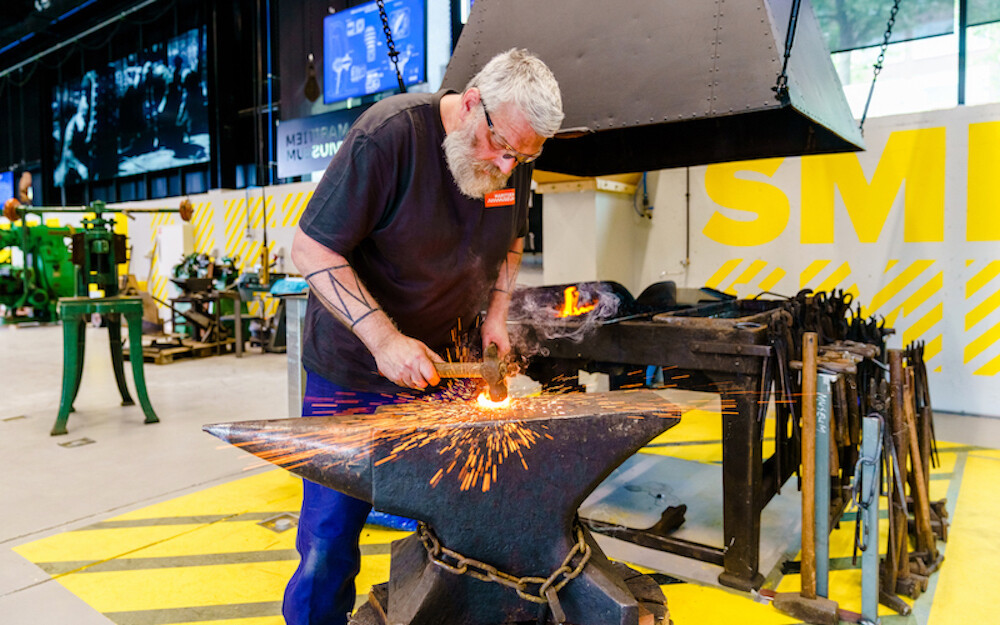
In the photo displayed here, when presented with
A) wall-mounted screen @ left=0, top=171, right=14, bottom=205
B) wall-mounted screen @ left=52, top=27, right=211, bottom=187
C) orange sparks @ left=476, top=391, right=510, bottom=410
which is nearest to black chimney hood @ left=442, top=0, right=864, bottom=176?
orange sparks @ left=476, top=391, right=510, bottom=410

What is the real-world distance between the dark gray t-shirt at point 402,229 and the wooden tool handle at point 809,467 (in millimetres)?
1334

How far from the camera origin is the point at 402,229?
1658mm

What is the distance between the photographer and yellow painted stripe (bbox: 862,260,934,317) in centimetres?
458

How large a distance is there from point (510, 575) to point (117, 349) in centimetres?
520

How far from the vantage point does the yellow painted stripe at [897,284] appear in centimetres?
458

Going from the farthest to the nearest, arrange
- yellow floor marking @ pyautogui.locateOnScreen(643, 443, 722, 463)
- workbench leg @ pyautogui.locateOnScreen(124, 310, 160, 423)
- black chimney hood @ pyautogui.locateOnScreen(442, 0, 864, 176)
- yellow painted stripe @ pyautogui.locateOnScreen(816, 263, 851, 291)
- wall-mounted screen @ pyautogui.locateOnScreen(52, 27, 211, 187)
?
wall-mounted screen @ pyautogui.locateOnScreen(52, 27, 211, 187) → workbench leg @ pyautogui.locateOnScreen(124, 310, 160, 423) → yellow painted stripe @ pyautogui.locateOnScreen(816, 263, 851, 291) → yellow floor marking @ pyautogui.locateOnScreen(643, 443, 722, 463) → black chimney hood @ pyautogui.locateOnScreen(442, 0, 864, 176)

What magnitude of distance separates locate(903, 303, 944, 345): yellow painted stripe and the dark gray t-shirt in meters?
3.93

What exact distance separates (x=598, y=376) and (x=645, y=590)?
4.12 metres

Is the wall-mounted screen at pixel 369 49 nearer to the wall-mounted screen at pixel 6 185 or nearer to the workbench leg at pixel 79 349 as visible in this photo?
the workbench leg at pixel 79 349

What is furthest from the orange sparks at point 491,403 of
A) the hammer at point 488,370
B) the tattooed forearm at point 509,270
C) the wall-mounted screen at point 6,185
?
the wall-mounted screen at point 6,185

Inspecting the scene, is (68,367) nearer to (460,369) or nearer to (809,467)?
(460,369)

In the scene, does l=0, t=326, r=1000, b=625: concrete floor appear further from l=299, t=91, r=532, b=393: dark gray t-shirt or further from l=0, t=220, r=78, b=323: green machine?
l=0, t=220, r=78, b=323: green machine

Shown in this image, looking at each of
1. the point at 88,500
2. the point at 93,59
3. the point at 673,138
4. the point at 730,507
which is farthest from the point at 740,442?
the point at 93,59

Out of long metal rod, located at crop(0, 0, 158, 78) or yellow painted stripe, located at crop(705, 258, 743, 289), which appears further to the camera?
long metal rod, located at crop(0, 0, 158, 78)
